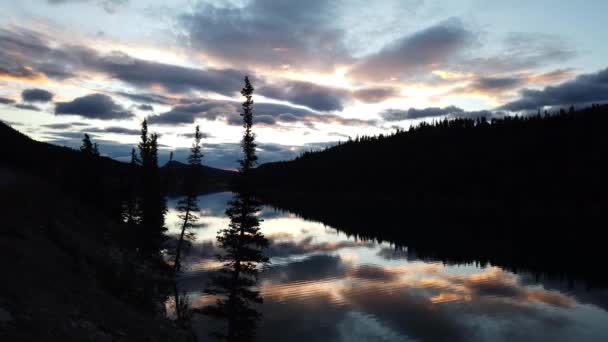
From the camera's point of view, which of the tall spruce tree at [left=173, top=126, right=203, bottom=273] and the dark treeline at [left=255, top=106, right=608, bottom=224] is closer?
the tall spruce tree at [left=173, top=126, right=203, bottom=273]

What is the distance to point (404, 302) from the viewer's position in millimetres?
36312

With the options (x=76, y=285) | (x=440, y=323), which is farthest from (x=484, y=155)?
(x=76, y=285)

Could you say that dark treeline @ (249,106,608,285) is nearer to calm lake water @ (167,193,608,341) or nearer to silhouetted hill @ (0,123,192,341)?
calm lake water @ (167,193,608,341)

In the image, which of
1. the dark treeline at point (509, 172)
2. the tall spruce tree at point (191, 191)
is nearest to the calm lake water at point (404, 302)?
the tall spruce tree at point (191, 191)

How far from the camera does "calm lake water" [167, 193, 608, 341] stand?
28750 mm

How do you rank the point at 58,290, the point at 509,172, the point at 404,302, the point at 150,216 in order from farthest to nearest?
the point at 509,172, the point at 150,216, the point at 404,302, the point at 58,290

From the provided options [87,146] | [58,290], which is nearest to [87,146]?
[87,146]

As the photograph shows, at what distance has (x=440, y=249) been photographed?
211 feet

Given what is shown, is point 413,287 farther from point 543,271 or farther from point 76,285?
point 76,285

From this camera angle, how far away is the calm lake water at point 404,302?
94.3 ft

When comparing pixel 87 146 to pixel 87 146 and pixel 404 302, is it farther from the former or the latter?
pixel 404 302

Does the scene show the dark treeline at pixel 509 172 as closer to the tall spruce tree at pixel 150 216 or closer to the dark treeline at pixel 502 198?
the dark treeline at pixel 502 198

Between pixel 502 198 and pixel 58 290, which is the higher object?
pixel 502 198

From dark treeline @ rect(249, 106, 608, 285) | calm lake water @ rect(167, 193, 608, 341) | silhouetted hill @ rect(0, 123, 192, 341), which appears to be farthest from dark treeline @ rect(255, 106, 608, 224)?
silhouetted hill @ rect(0, 123, 192, 341)
